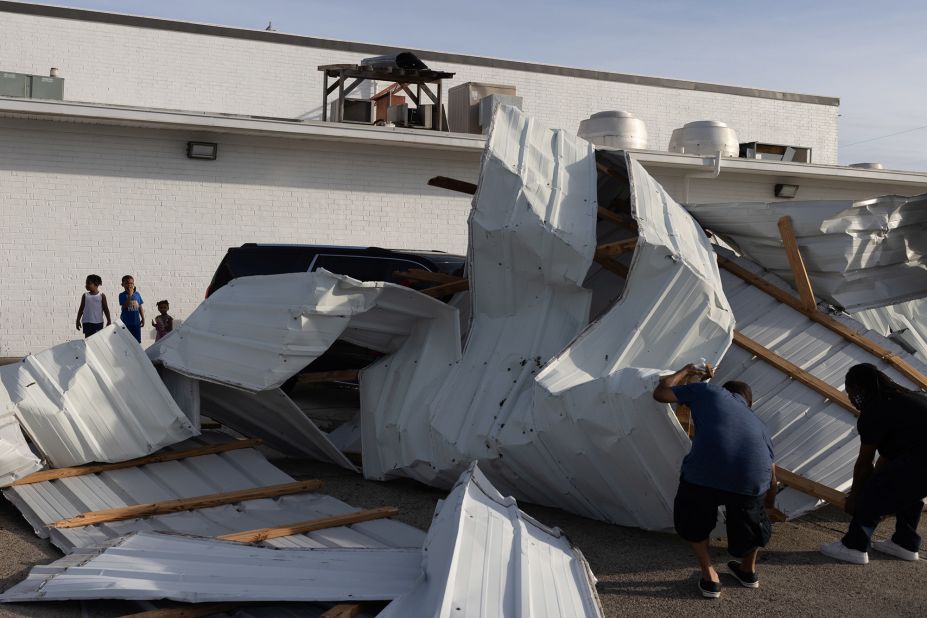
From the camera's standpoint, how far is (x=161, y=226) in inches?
588

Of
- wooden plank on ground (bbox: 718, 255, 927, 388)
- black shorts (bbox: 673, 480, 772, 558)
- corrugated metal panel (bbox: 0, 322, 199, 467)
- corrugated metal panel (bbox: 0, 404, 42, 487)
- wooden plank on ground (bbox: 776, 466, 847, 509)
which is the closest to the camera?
black shorts (bbox: 673, 480, 772, 558)

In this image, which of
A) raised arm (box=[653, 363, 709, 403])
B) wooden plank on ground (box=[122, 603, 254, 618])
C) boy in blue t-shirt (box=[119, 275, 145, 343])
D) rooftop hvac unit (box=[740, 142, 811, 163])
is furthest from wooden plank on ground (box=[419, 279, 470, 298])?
rooftop hvac unit (box=[740, 142, 811, 163])

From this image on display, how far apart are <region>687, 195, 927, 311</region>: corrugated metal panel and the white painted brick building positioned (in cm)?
851

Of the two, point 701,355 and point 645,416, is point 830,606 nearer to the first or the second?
point 645,416

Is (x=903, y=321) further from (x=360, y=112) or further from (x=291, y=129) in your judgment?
(x=360, y=112)

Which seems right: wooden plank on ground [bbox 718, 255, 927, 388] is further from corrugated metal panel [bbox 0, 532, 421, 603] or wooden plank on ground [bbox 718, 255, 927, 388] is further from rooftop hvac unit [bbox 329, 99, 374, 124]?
rooftop hvac unit [bbox 329, 99, 374, 124]

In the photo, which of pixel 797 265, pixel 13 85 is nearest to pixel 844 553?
pixel 797 265

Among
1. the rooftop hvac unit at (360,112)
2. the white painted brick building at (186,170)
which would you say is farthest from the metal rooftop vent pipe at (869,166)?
the rooftop hvac unit at (360,112)

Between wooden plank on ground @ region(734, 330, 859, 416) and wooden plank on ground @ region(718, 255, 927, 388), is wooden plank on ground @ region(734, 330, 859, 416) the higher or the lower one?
the lower one

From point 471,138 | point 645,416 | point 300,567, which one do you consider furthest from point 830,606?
point 471,138

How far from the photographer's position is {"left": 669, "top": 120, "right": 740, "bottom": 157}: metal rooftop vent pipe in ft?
61.2

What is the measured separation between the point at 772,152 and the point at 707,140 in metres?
2.69

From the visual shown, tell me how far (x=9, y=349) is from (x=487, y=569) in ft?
38.9

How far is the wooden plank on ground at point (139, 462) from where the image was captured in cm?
677
